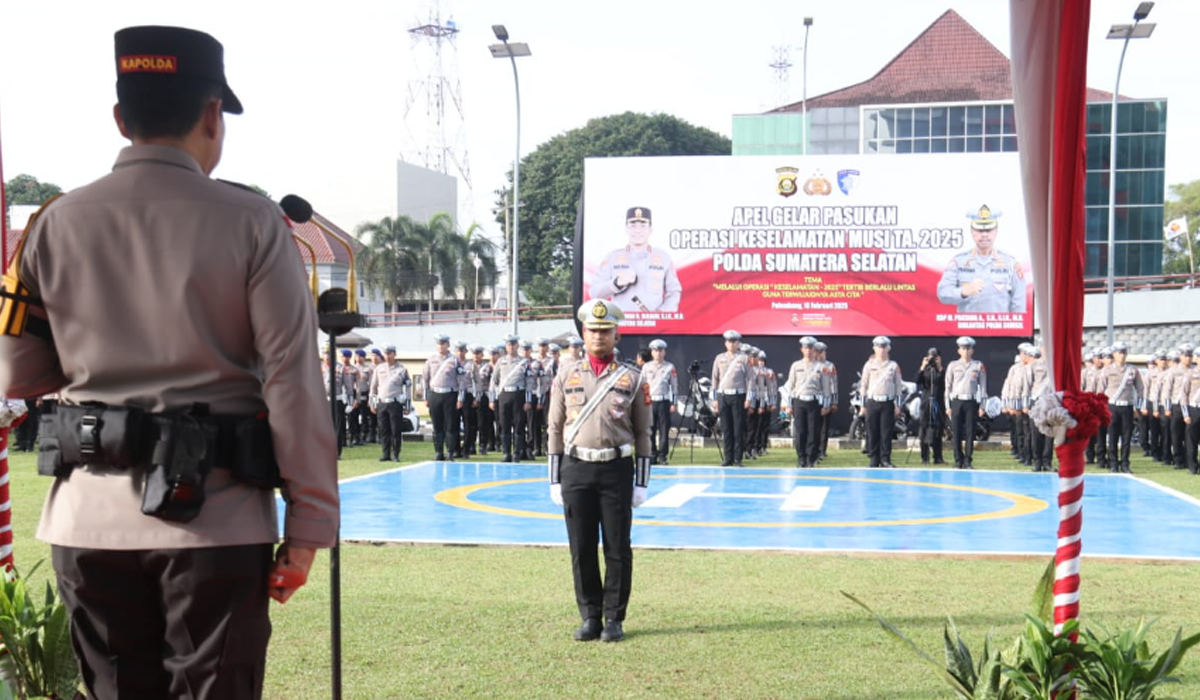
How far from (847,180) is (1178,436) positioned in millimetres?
7140

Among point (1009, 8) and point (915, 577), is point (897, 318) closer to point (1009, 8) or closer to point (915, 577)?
point (915, 577)

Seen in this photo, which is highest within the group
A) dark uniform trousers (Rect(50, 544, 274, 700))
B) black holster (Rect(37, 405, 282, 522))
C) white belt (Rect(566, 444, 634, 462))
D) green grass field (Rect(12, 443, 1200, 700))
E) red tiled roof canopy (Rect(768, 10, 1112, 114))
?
red tiled roof canopy (Rect(768, 10, 1112, 114))

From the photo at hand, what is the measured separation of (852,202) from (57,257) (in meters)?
21.0

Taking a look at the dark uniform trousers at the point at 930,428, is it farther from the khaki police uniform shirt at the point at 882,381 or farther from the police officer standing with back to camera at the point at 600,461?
A: the police officer standing with back to camera at the point at 600,461

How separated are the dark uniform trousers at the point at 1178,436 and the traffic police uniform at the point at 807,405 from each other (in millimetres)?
5215

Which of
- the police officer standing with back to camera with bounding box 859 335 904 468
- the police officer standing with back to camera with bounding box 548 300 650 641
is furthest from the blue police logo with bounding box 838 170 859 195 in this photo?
the police officer standing with back to camera with bounding box 548 300 650 641

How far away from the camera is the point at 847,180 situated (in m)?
22.7

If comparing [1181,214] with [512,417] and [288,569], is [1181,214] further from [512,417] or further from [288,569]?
[288,569]

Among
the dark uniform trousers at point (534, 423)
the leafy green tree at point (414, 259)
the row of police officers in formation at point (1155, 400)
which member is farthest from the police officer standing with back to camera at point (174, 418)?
the leafy green tree at point (414, 259)

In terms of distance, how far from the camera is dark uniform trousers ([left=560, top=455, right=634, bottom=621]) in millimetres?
6680

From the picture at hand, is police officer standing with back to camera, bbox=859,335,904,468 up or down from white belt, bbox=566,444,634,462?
down

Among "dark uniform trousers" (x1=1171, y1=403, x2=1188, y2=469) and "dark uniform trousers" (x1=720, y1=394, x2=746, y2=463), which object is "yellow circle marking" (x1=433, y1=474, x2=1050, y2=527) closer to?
"dark uniform trousers" (x1=720, y1=394, x2=746, y2=463)

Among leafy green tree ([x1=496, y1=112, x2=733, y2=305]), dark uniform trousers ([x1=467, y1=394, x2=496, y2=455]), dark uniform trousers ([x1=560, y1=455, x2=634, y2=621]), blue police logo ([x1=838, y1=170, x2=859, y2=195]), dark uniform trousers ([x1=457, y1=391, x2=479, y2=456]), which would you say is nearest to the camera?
dark uniform trousers ([x1=560, y1=455, x2=634, y2=621])

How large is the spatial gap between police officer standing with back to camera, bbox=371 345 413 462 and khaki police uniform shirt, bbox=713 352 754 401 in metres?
5.02
